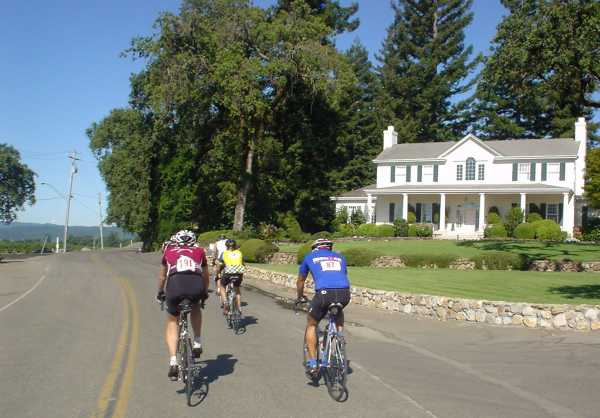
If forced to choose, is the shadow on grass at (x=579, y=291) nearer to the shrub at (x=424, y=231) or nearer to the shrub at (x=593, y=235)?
the shrub at (x=593, y=235)

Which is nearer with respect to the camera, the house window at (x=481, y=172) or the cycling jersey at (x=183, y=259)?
the cycling jersey at (x=183, y=259)

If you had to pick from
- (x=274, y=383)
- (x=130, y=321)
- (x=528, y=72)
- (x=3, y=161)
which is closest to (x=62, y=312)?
(x=130, y=321)

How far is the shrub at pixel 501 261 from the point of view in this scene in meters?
26.9

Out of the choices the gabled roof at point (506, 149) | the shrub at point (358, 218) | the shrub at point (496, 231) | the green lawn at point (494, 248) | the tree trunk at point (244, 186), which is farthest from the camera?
the shrub at point (358, 218)

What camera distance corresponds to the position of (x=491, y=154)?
48688mm

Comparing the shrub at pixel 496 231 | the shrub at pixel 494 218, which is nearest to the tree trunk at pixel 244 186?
the shrub at pixel 496 231

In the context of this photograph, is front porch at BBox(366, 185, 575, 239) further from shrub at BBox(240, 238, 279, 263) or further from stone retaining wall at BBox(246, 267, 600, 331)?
stone retaining wall at BBox(246, 267, 600, 331)

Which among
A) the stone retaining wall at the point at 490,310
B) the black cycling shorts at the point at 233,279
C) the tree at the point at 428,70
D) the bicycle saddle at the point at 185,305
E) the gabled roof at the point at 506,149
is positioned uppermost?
the tree at the point at 428,70

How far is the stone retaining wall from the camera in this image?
13562 mm

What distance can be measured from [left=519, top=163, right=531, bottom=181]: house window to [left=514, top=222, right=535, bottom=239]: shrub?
239 inches

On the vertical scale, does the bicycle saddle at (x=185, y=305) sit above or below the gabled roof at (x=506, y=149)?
below

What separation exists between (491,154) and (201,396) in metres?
44.6

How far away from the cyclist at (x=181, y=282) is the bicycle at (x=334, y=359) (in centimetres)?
156

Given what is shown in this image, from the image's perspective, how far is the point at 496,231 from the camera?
4356cm
